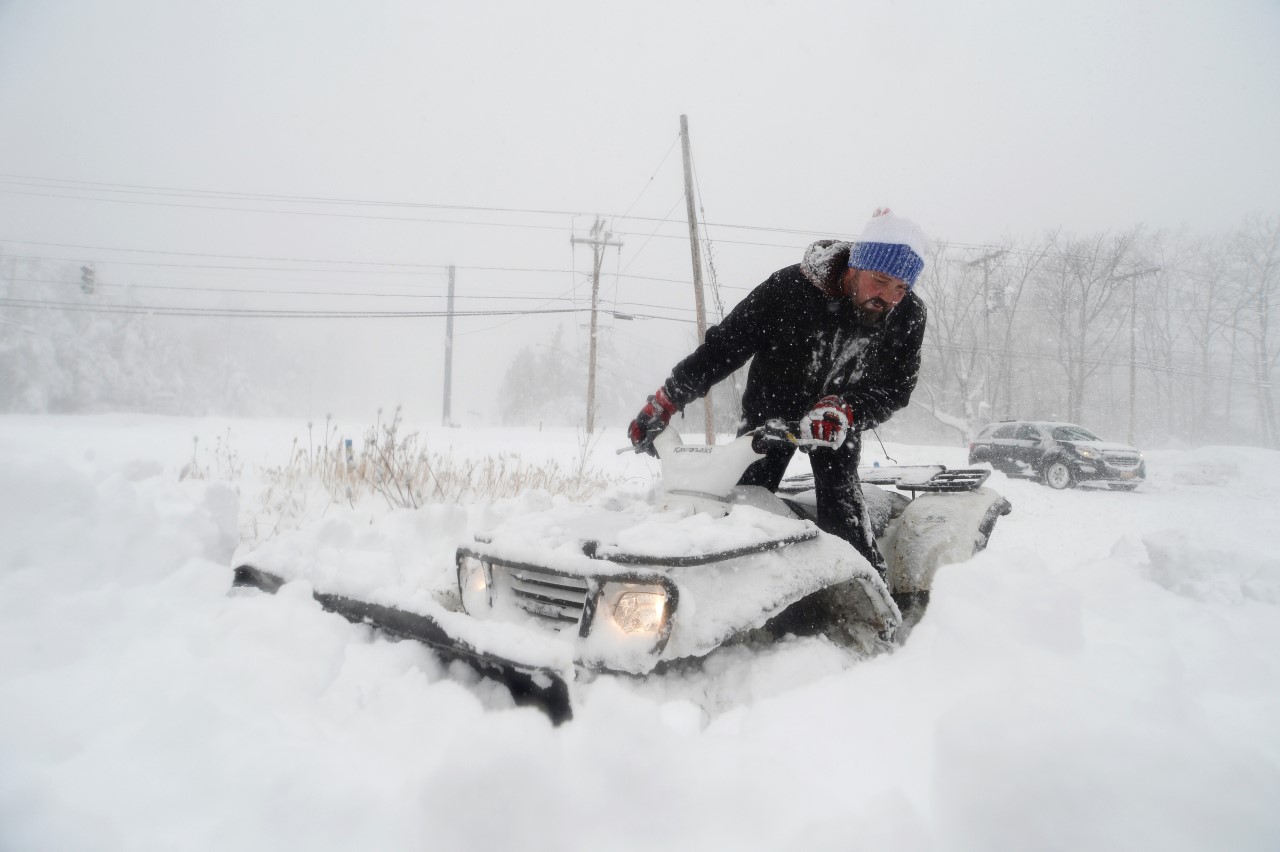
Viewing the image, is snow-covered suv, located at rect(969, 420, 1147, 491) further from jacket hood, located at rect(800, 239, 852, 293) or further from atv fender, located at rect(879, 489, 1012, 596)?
jacket hood, located at rect(800, 239, 852, 293)

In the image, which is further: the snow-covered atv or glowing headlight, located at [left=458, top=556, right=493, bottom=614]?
glowing headlight, located at [left=458, top=556, right=493, bottom=614]

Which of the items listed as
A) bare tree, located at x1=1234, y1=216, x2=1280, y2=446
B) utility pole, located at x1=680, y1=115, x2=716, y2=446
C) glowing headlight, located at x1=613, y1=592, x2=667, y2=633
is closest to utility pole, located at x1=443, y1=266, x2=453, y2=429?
utility pole, located at x1=680, y1=115, x2=716, y2=446

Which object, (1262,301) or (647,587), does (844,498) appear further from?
(1262,301)

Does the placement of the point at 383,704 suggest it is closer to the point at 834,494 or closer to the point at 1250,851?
the point at 1250,851

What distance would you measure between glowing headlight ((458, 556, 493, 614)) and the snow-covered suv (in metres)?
17.5

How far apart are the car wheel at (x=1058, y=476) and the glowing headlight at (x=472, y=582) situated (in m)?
17.8

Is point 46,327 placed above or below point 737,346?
above

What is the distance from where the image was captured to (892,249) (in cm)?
233

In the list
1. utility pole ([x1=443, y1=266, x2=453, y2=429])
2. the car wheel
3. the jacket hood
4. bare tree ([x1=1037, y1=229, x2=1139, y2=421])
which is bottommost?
the car wheel

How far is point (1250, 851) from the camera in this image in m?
0.92

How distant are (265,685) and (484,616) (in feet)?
1.84

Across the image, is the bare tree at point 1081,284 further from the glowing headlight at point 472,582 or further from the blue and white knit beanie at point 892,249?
the glowing headlight at point 472,582

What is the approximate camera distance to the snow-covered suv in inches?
587

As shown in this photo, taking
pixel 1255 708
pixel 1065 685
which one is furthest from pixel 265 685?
pixel 1255 708
